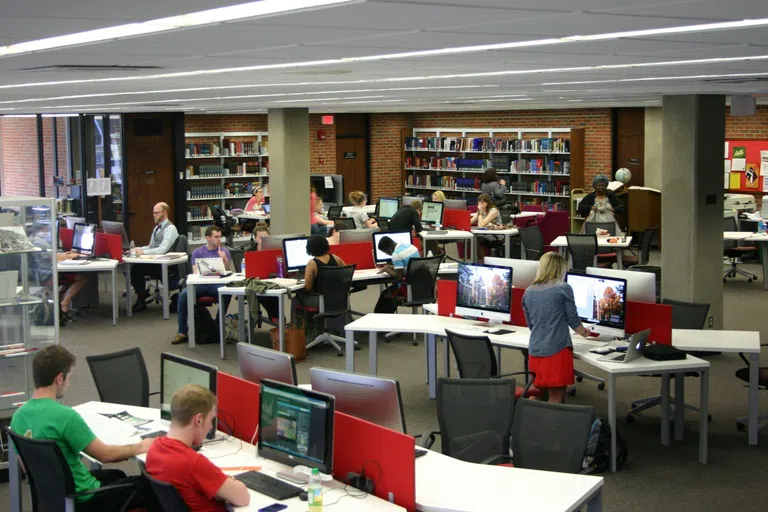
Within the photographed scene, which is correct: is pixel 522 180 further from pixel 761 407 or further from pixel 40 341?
pixel 40 341

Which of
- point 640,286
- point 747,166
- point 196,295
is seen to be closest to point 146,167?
point 196,295

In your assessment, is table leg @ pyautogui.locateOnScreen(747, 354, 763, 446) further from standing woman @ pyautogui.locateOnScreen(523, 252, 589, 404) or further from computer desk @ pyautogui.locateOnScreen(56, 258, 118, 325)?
computer desk @ pyautogui.locateOnScreen(56, 258, 118, 325)

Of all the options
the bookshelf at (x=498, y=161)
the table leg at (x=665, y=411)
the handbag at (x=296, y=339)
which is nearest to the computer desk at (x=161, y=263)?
the handbag at (x=296, y=339)

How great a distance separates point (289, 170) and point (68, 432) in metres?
10.4

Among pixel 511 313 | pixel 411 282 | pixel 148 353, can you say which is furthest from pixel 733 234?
pixel 148 353

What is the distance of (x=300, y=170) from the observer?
15.1 m

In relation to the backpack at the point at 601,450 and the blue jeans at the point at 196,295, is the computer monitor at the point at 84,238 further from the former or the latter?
the backpack at the point at 601,450

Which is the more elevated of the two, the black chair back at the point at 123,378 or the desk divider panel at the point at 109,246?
the desk divider panel at the point at 109,246

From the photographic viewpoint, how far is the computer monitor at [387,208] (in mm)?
16766

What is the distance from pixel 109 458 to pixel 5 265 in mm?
2877

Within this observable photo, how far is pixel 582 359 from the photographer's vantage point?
7.12 meters

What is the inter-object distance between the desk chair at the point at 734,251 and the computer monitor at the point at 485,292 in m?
7.07

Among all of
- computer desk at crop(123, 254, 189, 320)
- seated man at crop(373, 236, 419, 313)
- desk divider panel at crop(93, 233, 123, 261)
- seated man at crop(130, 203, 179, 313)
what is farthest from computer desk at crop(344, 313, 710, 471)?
desk divider panel at crop(93, 233, 123, 261)

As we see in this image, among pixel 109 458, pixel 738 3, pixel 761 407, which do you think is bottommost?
pixel 761 407
